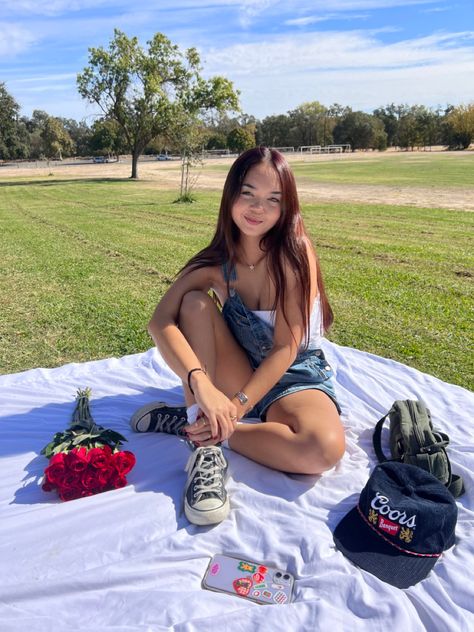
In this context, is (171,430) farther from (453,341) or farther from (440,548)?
(453,341)

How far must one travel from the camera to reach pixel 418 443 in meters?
2.42

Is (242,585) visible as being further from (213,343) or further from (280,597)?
(213,343)

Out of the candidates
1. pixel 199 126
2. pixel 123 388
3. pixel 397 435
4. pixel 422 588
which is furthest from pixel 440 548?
pixel 199 126

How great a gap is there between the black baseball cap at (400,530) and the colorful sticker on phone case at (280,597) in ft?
0.97

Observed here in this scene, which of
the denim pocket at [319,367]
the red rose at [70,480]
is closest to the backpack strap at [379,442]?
the denim pocket at [319,367]

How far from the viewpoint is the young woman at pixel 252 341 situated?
2303 mm

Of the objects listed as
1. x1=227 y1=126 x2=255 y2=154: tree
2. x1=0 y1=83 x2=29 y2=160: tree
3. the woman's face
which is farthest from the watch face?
x1=227 y1=126 x2=255 y2=154: tree

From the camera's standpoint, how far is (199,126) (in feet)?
58.9

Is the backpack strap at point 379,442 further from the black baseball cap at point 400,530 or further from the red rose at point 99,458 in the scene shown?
the red rose at point 99,458

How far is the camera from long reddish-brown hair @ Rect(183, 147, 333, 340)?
7.99 ft

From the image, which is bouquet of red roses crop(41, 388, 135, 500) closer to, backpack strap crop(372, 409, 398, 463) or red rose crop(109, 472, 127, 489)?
red rose crop(109, 472, 127, 489)

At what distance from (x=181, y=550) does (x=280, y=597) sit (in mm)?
390

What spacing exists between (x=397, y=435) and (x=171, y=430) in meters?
1.12

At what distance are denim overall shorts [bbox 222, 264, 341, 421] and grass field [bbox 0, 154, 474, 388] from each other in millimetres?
1498
